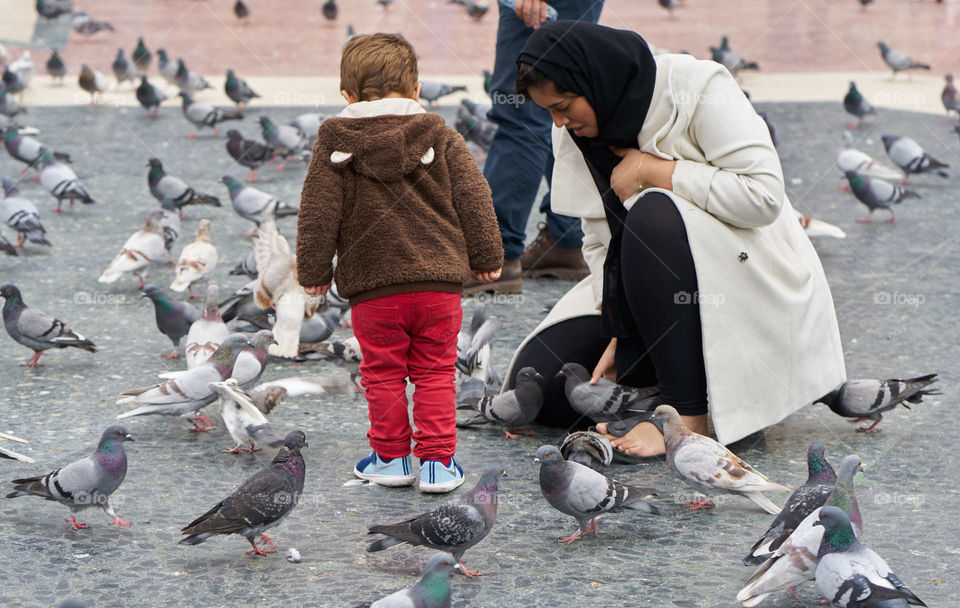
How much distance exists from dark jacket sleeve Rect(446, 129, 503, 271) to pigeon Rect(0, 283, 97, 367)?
214cm

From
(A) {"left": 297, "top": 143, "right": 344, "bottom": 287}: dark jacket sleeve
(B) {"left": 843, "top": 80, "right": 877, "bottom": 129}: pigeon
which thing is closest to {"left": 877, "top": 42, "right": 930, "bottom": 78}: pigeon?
(B) {"left": 843, "top": 80, "right": 877, "bottom": 129}: pigeon

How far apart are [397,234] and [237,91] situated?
7386 mm

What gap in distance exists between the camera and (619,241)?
400 cm

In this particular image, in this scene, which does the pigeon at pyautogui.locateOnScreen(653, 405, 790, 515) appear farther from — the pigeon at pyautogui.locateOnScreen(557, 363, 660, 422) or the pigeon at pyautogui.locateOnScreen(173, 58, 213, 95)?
the pigeon at pyautogui.locateOnScreen(173, 58, 213, 95)

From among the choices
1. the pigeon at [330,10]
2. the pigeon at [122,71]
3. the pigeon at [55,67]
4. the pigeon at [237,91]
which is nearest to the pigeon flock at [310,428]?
the pigeon at [237,91]

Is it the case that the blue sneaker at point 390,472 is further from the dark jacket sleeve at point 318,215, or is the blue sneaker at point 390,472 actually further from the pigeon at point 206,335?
the pigeon at point 206,335

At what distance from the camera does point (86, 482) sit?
3381 mm

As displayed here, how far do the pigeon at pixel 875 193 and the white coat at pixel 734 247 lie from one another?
12.7 ft

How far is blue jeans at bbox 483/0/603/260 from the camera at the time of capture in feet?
18.3

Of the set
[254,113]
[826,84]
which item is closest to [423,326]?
A: [254,113]

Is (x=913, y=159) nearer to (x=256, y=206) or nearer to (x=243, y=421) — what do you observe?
(x=256, y=206)

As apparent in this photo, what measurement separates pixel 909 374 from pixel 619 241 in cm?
155

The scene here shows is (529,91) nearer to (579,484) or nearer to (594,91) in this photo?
(594,91)

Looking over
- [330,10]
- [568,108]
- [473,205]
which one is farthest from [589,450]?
[330,10]
